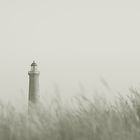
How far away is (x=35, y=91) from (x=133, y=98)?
7702 millimetres

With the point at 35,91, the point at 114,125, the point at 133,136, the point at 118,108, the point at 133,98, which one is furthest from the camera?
the point at 35,91

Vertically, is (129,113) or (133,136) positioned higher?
(129,113)

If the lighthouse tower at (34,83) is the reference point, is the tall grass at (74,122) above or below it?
below

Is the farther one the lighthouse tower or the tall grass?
the lighthouse tower

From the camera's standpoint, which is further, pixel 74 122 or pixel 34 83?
pixel 34 83

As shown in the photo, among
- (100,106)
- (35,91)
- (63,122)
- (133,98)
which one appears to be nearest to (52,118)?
(63,122)

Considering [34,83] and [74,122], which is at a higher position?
[34,83]

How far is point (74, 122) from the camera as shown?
400 centimetres

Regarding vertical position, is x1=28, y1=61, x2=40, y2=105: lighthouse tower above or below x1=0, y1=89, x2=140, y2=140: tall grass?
above

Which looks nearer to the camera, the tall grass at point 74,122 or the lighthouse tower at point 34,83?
the tall grass at point 74,122

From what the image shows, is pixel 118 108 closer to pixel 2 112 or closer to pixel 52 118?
pixel 52 118

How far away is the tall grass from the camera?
12.0 feet

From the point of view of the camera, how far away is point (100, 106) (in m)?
3.92

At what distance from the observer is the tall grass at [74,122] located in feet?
12.0
